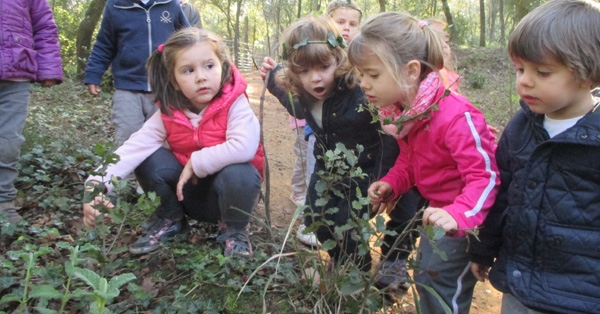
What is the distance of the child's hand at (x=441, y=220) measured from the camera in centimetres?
181

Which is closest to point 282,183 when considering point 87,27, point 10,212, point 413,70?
point 10,212

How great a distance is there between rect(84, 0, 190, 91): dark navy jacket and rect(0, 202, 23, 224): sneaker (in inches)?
47.2

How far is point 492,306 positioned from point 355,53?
1678mm

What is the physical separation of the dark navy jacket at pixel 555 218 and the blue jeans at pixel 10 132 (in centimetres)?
295

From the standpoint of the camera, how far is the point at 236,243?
110 inches

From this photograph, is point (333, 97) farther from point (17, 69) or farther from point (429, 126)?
point (17, 69)

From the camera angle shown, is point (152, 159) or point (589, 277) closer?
point (589, 277)

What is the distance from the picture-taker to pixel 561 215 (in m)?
1.74

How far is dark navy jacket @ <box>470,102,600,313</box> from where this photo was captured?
1698 millimetres

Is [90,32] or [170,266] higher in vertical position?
[90,32]

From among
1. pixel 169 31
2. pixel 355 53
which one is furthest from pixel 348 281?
pixel 169 31

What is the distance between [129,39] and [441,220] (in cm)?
313

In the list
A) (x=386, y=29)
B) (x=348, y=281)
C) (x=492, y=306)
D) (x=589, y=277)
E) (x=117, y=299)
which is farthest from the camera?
(x=492, y=306)

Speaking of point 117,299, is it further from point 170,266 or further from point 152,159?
point 152,159
